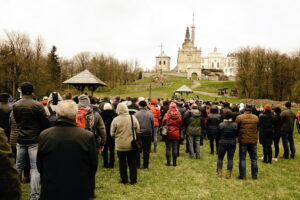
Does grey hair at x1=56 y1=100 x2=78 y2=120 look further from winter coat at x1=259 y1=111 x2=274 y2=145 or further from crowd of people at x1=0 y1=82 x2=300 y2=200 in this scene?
winter coat at x1=259 y1=111 x2=274 y2=145

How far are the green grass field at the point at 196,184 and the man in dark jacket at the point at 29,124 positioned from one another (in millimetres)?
916

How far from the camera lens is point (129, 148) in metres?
6.43

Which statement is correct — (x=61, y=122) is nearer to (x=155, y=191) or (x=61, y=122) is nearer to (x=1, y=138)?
(x=1, y=138)

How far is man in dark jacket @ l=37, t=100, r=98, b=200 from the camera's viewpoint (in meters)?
3.09

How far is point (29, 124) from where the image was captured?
4934 mm

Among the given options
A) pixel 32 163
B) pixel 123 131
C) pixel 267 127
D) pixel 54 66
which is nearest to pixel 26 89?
pixel 32 163

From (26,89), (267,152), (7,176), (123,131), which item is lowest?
(267,152)

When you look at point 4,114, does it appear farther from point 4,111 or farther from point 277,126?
point 277,126

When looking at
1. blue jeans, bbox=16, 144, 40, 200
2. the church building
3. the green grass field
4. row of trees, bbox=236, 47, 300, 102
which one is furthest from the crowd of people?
the church building

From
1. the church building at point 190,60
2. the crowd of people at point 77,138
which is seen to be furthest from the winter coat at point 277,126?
the church building at point 190,60

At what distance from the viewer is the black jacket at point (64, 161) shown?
3086mm

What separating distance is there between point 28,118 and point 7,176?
2983 millimetres

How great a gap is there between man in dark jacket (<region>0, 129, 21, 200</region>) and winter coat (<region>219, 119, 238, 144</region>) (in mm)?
6216

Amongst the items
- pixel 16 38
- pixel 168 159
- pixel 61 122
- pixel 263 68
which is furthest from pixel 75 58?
pixel 61 122
